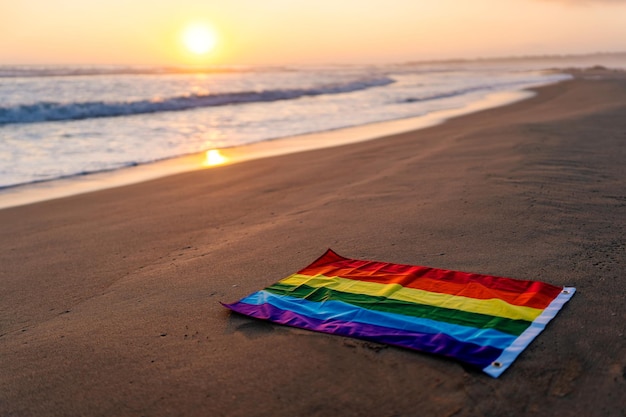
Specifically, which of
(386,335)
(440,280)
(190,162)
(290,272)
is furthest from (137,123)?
(386,335)

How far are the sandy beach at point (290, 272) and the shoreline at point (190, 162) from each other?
0.54 m

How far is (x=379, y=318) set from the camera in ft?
10.2

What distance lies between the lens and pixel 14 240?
5.29 m

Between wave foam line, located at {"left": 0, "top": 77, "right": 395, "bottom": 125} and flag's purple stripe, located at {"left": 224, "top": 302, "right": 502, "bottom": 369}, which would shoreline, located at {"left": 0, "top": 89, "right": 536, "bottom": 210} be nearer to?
flag's purple stripe, located at {"left": 224, "top": 302, "right": 502, "bottom": 369}

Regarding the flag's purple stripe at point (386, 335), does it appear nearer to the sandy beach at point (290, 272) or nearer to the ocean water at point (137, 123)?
the sandy beach at point (290, 272)

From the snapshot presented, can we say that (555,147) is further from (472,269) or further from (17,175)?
(17,175)

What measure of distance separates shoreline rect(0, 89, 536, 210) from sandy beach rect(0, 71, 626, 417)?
0.54 meters

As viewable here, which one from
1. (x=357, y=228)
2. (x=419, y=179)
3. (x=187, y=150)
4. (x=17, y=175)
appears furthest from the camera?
(x=187, y=150)

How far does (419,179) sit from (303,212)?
1.67 m

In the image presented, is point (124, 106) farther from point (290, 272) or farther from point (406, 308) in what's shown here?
point (406, 308)

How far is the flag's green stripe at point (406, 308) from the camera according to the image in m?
2.94

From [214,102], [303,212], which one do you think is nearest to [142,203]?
[303,212]

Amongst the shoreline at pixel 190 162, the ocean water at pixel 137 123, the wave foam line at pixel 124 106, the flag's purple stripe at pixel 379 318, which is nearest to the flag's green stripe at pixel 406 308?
the flag's purple stripe at pixel 379 318

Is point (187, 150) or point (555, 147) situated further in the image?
point (187, 150)
